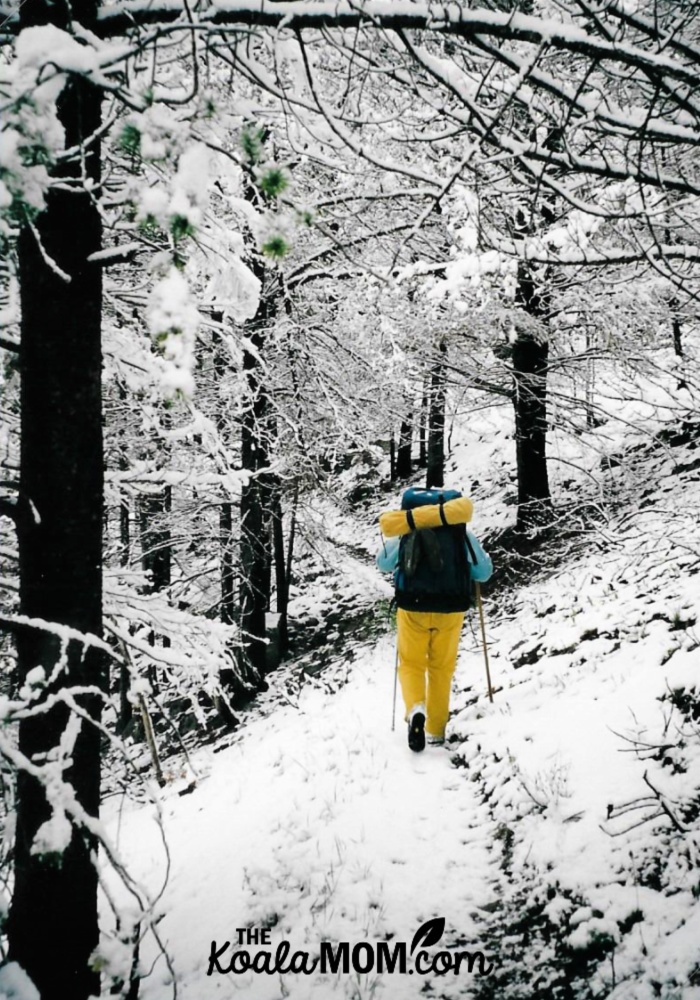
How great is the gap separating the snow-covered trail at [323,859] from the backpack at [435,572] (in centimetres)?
134

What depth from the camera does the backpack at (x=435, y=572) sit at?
516 cm

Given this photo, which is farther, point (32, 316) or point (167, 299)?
point (32, 316)

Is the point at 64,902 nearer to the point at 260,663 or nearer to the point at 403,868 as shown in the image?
the point at 403,868

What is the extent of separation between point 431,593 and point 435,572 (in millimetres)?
180

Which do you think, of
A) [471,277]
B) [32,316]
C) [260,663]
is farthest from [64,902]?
[260,663]

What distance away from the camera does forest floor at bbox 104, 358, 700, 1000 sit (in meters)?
2.87

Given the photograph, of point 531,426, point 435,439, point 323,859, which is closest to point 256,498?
point 531,426

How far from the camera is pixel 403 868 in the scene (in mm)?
3736

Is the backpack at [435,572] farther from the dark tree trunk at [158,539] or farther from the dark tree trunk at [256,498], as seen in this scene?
the dark tree trunk at [158,539]

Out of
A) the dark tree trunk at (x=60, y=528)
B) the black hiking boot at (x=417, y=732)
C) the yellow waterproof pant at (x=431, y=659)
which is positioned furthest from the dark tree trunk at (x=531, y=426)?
→ the dark tree trunk at (x=60, y=528)

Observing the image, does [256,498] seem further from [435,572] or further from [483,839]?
[483,839]

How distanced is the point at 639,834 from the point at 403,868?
4.54ft

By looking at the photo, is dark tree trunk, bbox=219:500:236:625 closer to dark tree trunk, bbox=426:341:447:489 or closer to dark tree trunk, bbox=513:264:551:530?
dark tree trunk, bbox=426:341:447:489

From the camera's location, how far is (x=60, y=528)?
2680 millimetres
